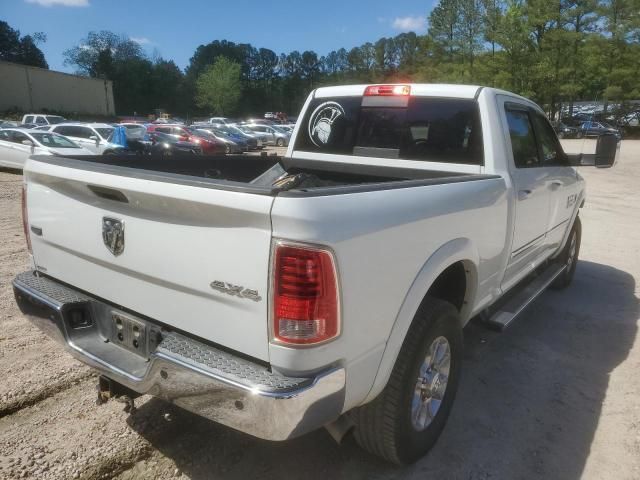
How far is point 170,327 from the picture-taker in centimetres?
209

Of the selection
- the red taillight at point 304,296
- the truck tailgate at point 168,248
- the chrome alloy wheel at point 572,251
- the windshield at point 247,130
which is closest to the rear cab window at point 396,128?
the red taillight at point 304,296

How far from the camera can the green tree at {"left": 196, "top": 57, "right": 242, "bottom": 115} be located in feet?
235

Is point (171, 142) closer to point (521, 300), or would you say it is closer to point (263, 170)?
point (263, 170)

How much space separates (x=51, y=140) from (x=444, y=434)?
1542cm

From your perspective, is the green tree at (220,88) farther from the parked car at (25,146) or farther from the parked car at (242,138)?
the parked car at (25,146)

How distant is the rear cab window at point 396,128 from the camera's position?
3.35 metres

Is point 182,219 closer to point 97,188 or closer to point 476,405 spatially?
point 97,188

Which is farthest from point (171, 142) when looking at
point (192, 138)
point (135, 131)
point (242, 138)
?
point (242, 138)

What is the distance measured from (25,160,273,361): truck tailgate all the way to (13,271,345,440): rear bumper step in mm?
77

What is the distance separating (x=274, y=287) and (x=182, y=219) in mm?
503

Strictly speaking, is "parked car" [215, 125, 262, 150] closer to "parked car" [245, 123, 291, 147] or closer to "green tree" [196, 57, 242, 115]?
"parked car" [245, 123, 291, 147]

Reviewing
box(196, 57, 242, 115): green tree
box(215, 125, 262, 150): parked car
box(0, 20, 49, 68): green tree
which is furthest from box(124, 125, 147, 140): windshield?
box(0, 20, 49, 68): green tree

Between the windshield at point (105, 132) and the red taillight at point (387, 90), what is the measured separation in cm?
1658

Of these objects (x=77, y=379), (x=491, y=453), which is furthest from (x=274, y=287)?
(x=77, y=379)
